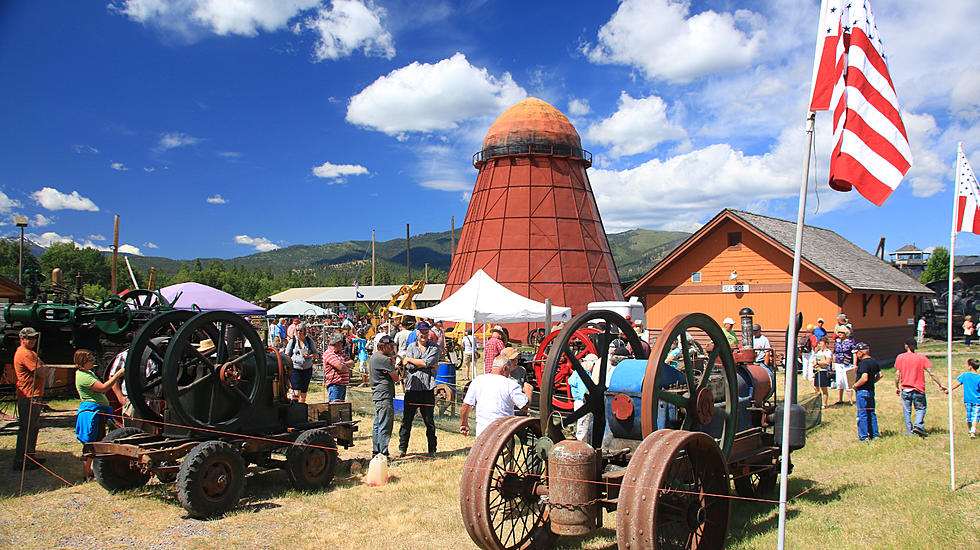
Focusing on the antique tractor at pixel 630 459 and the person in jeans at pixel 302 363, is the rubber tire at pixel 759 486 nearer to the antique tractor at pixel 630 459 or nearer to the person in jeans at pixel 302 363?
the antique tractor at pixel 630 459

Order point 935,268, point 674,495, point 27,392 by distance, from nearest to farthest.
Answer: point 674,495 → point 27,392 → point 935,268

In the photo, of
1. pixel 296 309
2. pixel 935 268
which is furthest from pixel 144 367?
pixel 935 268

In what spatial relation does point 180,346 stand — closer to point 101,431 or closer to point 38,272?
point 101,431

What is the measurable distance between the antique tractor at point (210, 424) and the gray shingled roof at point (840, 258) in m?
17.1

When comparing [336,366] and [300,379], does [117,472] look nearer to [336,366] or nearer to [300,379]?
[336,366]

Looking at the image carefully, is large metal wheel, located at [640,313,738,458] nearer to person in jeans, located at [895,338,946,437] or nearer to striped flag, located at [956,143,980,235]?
striped flag, located at [956,143,980,235]

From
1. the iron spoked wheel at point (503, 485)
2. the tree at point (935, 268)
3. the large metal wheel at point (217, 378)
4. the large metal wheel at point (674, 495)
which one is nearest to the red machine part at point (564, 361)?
the iron spoked wheel at point (503, 485)

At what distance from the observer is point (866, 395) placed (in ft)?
31.3

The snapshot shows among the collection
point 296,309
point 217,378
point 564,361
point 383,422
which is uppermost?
point 296,309

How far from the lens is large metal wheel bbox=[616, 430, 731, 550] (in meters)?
3.83

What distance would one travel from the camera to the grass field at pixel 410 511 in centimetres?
555

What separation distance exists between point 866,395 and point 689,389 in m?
6.05

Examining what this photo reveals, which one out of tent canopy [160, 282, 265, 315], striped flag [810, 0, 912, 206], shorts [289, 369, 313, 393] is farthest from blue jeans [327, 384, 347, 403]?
striped flag [810, 0, 912, 206]

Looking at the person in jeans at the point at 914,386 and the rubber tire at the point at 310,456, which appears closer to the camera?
the rubber tire at the point at 310,456
